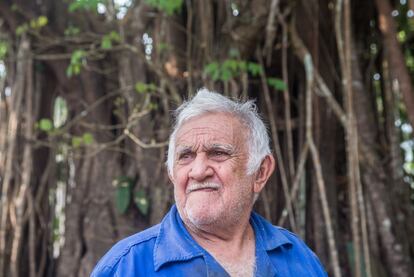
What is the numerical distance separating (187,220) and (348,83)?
181cm

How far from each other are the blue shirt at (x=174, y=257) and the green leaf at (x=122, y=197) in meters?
2.00

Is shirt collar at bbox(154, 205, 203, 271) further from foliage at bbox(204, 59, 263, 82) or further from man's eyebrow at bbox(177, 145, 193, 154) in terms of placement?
foliage at bbox(204, 59, 263, 82)

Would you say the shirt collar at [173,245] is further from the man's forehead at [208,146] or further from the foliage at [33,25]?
the foliage at [33,25]

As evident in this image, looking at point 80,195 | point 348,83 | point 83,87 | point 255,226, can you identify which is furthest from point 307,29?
point 255,226

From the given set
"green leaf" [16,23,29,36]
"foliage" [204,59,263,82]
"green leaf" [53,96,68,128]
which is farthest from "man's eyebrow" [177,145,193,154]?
"green leaf" [53,96,68,128]

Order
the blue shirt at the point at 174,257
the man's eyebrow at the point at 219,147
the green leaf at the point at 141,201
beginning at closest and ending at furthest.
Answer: the blue shirt at the point at 174,257, the man's eyebrow at the point at 219,147, the green leaf at the point at 141,201

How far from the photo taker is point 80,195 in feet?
12.1

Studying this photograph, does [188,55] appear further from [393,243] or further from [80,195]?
[393,243]

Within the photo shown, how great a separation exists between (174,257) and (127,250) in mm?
110

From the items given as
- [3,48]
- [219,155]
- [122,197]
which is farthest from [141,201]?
[219,155]

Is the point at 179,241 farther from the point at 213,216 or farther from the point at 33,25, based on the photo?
the point at 33,25

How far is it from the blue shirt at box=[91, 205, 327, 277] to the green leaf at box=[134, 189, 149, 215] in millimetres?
1956

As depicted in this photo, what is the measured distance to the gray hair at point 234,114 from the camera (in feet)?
A: 4.95

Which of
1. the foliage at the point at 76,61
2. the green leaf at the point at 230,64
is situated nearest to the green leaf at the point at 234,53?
the green leaf at the point at 230,64
